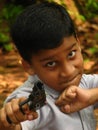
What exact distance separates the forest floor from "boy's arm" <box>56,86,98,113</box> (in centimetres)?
264

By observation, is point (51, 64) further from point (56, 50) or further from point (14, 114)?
point (14, 114)

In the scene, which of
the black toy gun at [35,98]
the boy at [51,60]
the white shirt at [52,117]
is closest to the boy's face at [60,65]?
the boy at [51,60]

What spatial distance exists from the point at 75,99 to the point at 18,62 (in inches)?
169

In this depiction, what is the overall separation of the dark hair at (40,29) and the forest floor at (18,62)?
2.68 meters

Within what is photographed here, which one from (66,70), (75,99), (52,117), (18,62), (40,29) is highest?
(40,29)

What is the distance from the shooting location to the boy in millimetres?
2027

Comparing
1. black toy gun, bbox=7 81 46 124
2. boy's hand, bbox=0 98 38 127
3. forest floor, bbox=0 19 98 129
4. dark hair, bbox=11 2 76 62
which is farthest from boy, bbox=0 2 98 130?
forest floor, bbox=0 19 98 129

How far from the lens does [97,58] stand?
6.17 meters

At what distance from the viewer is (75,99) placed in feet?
6.94

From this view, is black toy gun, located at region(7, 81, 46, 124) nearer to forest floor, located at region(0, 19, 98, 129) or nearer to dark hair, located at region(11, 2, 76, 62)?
dark hair, located at region(11, 2, 76, 62)

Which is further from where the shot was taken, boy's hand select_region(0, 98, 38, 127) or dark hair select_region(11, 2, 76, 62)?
dark hair select_region(11, 2, 76, 62)

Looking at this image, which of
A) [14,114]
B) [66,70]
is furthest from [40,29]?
[14,114]

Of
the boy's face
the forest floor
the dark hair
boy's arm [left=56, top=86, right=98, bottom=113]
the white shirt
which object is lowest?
the forest floor

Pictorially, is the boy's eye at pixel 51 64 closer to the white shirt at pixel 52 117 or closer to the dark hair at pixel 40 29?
the dark hair at pixel 40 29
